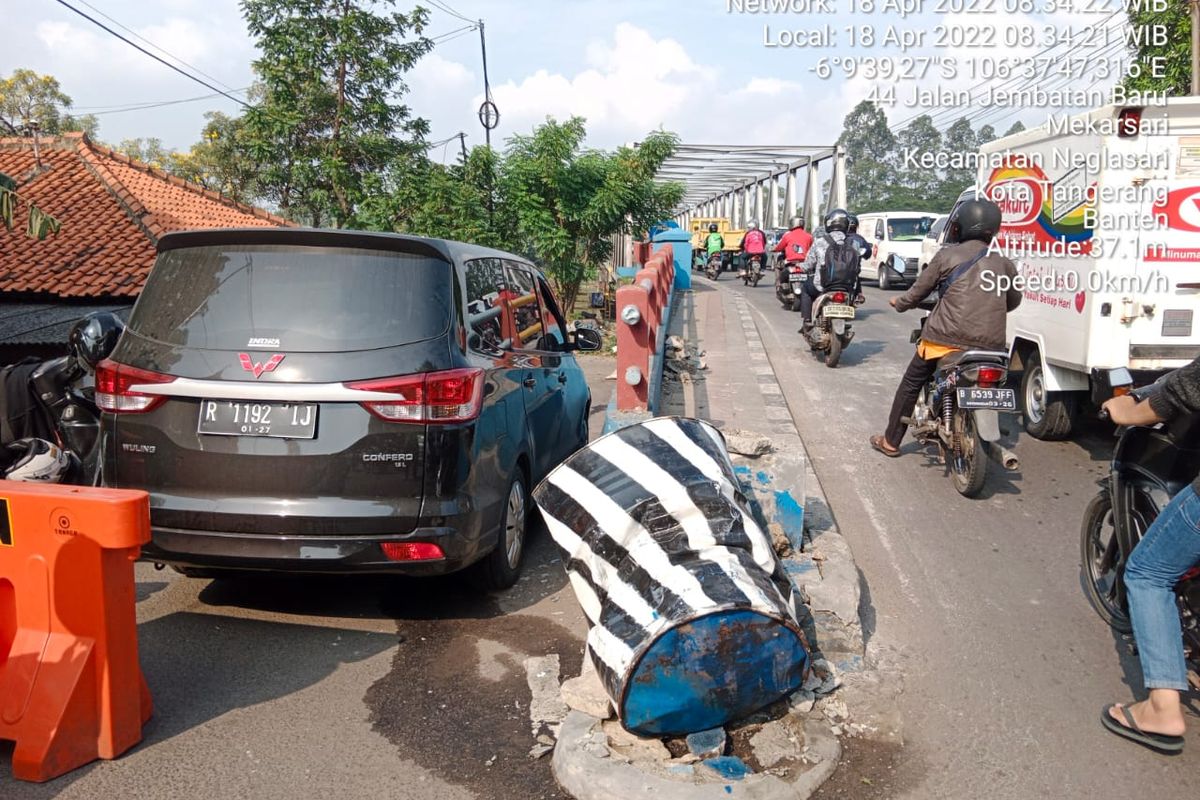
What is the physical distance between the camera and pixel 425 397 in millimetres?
3846

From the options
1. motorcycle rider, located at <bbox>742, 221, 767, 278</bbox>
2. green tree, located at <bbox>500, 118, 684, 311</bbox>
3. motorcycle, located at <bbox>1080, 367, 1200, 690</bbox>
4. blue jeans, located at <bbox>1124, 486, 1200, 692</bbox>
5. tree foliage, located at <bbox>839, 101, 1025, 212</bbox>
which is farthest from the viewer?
tree foliage, located at <bbox>839, 101, 1025, 212</bbox>

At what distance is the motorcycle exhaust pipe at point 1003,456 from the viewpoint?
581 cm

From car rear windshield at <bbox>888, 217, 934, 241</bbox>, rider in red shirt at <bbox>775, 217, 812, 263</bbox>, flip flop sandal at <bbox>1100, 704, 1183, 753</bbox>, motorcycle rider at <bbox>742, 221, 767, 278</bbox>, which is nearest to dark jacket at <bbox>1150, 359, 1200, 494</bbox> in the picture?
flip flop sandal at <bbox>1100, 704, 1183, 753</bbox>

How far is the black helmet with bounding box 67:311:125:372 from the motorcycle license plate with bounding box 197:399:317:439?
1683 millimetres

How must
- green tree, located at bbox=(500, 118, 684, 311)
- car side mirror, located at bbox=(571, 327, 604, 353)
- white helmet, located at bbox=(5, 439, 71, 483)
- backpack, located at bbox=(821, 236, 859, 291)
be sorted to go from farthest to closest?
green tree, located at bbox=(500, 118, 684, 311) → backpack, located at bbox=(821, 236, 859, 291) → car side mirror, located at bbox=(571, 327, 604, 353) → white helmet, located at bbox=(5, 439, 71, 483)

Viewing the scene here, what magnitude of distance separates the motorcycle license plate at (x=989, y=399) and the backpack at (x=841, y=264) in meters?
5.61

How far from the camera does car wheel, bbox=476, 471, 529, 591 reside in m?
4.54

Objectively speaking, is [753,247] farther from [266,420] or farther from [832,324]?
[266,420]

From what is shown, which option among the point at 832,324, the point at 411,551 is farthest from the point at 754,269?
the point at 411,551

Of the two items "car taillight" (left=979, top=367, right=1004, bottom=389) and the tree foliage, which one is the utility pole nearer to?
"car taillight" (left=979, top=367, right=1004, bottom=389)

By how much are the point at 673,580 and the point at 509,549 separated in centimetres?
174

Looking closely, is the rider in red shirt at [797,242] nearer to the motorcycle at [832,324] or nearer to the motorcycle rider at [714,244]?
the motorcycle at [832,324]

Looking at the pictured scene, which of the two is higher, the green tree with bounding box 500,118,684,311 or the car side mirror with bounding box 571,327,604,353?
the green tree with bounding box 500,118,684,311

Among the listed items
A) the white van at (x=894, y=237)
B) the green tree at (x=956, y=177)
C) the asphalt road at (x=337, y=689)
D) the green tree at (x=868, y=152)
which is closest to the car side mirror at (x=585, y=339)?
the asphalt road at (x=337, y=689)
